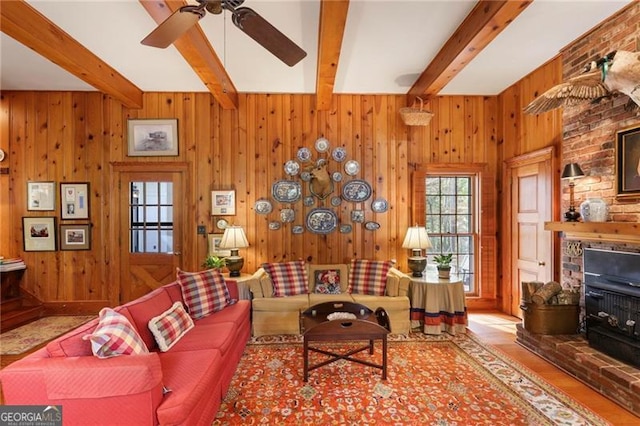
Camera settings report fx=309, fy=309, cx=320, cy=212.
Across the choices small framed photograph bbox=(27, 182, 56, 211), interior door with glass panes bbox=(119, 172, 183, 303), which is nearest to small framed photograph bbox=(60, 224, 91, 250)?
small framed photograph bbox=(27, 182, 56, 211)

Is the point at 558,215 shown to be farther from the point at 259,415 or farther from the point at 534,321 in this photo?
the point at 259,415

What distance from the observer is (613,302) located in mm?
2742

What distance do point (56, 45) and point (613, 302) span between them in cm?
562

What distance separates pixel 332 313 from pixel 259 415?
1.14 m

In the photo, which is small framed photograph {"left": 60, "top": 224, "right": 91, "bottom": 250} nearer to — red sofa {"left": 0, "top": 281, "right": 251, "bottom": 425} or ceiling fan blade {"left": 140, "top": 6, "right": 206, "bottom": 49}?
red sofa {"left": 0, "top": 281, "right": 251, "bottom": 425}

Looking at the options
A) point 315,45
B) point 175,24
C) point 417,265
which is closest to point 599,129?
point 417,265

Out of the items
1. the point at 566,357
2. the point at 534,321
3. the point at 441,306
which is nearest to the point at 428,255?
the point at 441,306

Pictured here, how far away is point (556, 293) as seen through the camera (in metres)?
3.17

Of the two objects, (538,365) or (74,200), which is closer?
(538,365)

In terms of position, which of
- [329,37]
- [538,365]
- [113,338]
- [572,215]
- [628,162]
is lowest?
[538,365]

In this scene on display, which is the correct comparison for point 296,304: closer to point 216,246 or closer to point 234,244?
point 234,244

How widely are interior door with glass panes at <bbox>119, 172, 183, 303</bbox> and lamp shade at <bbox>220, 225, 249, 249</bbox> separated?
0.94 m

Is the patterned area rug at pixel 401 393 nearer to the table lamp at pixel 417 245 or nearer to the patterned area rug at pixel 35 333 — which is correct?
the table lamp at pixel 417 245

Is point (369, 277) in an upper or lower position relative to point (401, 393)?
upper
